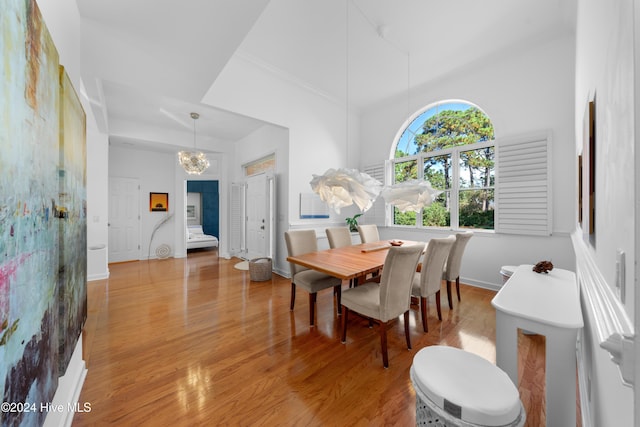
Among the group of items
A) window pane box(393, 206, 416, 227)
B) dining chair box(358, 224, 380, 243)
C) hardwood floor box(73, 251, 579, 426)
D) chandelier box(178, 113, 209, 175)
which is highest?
chandelier box(178, 113, 209, 175)

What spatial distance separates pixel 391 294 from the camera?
6.48 feet

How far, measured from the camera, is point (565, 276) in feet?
5.95

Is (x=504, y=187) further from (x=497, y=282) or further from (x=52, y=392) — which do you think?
(x=52, y=392)

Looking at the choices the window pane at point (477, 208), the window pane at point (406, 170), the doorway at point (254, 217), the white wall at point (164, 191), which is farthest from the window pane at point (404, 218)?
the white wall at point (164, 191)

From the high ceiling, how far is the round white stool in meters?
2.42

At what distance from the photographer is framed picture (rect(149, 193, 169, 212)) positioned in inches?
239

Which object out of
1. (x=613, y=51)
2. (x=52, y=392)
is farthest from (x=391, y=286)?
(x=52, y=392)

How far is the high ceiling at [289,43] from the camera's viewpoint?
6.05 feet

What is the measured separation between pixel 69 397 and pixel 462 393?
2153 millimetres

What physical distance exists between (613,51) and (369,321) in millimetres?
2523

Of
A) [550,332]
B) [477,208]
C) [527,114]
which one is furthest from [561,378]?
[527,114]

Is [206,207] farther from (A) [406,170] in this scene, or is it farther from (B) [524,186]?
(B) [524,186]

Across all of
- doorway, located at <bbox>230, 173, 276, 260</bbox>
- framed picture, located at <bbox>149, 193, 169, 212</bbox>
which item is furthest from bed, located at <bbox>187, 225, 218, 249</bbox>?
doorway, located at <bbox>230, 173, 276, 260</bbox>

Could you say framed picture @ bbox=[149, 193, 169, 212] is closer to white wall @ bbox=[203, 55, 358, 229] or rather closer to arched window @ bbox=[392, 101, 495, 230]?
white wall @ bbox=[203, 55, 358, 229]
